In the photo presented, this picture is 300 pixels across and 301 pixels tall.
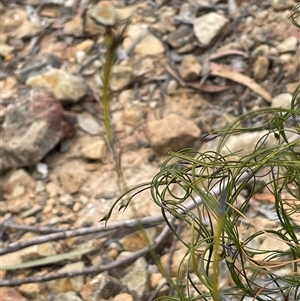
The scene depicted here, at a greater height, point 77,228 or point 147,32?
point 147,32

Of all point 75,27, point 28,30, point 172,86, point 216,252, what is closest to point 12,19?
point 28,30

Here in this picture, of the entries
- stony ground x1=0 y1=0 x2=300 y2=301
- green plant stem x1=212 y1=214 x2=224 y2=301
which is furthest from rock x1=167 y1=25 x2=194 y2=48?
green plant stem x1=212 y1=214 x2=224 y2=301

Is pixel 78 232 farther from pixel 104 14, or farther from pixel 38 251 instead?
pixel 104 14

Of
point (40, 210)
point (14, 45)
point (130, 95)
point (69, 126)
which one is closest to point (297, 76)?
point (130, 95)

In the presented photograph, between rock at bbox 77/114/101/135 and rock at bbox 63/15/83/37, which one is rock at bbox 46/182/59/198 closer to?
rock at bbox 77/114/101/135

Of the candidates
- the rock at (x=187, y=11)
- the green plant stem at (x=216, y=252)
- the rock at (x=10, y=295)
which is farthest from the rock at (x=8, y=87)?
the green plant stem at (x=216, y=252)

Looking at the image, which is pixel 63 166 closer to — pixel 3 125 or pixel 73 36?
pixel 3 125
